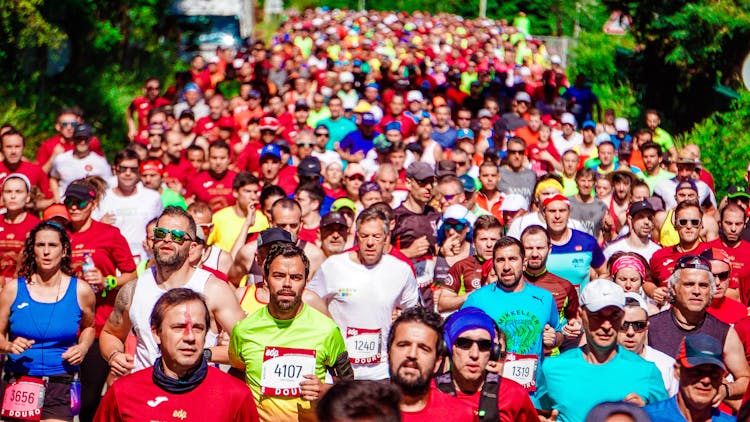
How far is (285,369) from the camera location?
5719 millimetres

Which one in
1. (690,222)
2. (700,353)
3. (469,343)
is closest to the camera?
(700,353)

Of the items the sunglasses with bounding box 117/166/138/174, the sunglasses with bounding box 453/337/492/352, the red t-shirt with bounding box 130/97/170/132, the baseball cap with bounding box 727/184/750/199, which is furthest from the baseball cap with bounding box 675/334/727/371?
the red t-shirt with bounding box 130/97/170/132

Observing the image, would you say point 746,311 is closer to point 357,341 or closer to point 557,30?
point 357,341

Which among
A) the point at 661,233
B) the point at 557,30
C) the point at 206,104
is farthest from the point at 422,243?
the point at 557,30

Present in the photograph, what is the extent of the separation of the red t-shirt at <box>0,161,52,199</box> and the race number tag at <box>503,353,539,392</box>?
6.21 metres

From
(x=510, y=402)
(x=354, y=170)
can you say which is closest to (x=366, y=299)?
(x=510, y=402)

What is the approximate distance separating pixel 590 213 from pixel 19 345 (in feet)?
19.5

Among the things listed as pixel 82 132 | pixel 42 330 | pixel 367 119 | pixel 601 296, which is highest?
pixel 367 119

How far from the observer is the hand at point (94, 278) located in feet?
25.4

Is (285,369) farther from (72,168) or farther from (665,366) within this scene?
(72,168)

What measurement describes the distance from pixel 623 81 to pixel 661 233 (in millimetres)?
15227

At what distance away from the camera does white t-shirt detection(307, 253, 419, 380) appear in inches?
281

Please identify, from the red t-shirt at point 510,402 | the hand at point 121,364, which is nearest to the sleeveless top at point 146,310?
the hand at point 121,364

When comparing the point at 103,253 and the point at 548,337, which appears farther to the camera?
the point at 103,253
